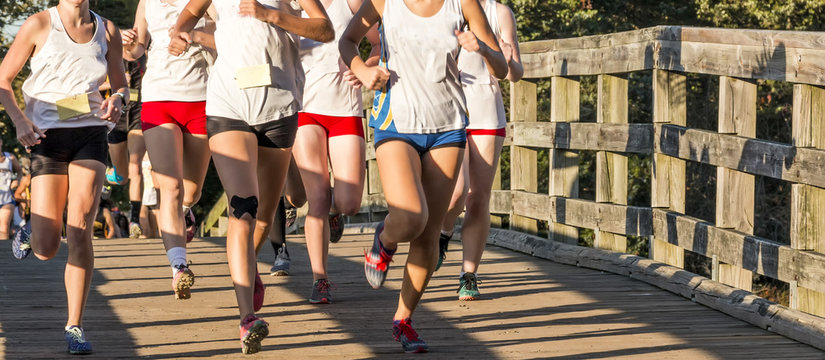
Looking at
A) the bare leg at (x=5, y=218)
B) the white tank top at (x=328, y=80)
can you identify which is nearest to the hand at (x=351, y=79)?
the white tank top at (x=328, y=80)

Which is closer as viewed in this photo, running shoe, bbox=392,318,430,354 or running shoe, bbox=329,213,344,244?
running shoe, bbox=392,318,430,354

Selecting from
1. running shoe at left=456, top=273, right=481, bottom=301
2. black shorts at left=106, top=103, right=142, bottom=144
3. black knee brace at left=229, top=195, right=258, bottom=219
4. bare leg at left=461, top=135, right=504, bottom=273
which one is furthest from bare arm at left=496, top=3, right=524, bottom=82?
black shorts at left=106, top=103, right=142, bottom=144

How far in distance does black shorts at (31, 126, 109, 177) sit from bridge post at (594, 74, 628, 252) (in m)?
4.43

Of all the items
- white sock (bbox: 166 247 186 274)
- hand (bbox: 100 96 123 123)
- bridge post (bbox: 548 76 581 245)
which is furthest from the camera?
bridge post (bbox: 548 76 581 245)

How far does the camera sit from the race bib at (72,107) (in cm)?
591

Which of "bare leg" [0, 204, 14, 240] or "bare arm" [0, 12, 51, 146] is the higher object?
"bare arm" [0, 12, 51, 146]

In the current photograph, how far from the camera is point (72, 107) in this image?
19.5 ft

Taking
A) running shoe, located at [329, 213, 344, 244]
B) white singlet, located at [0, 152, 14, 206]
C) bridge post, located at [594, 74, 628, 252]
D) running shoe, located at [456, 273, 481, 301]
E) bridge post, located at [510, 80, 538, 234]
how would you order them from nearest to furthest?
running shoe, located at [456, 273, 481, 301], running shoe, located at [329, 213, 344, 244], bridge post, located at [594, 74, 628, 252], bridge post, located at [510, 80, 538, 234], white singlet, located at [0, 152, 14, 206]

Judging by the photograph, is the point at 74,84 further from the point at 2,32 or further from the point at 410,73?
the point at 2,32

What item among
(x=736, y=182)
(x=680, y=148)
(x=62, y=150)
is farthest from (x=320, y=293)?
(x=680, y=148)

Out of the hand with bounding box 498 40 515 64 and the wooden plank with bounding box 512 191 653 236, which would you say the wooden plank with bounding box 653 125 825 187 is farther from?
the hand with bounding box 498 40 515 64

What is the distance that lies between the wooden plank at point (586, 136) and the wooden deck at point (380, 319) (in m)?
0.90

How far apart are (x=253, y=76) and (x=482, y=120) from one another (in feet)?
5.98

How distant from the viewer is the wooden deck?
19.7ft
